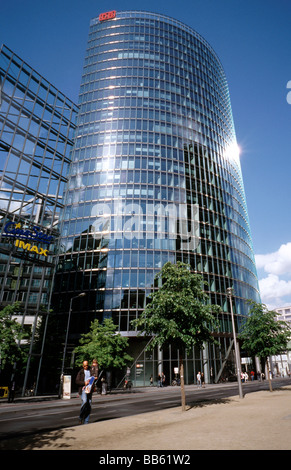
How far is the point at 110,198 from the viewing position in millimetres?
51656

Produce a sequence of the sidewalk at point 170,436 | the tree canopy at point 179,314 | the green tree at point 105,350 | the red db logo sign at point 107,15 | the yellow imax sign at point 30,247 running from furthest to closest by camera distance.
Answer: the red db logo sign at point 107,15, the green tree at point 105,350, the yellow imax sign at point 30,247, the tree canopy at point 179,314, the sidewalk at point 170,436

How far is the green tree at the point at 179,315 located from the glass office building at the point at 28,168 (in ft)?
59.1

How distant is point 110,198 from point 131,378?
29.4 metres

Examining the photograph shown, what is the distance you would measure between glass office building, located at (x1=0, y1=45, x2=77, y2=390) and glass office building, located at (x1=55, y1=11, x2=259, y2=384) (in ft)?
46.4

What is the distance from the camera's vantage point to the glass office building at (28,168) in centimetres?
3000

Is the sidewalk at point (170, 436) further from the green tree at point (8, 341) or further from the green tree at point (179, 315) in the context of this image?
the green tree at point (8, 341)

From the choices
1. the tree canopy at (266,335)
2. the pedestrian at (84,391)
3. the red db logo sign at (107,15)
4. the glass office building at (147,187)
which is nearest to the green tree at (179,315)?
the pedestrian at (84,391)

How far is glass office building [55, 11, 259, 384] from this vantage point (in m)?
47.1

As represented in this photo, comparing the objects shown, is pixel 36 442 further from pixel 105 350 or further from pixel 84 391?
pixel 105 350

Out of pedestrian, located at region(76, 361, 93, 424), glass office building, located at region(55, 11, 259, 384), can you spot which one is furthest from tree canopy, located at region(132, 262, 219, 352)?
glass office building, located at region(55, 11, 259, 384)

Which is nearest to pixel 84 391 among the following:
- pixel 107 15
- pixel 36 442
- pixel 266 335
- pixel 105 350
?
pixel 36 442
